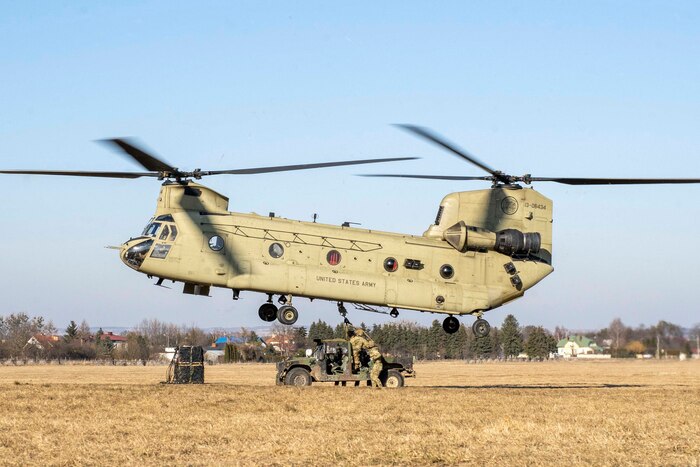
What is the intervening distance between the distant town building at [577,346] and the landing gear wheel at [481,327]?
14182 centimetres

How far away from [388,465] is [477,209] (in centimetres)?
1680

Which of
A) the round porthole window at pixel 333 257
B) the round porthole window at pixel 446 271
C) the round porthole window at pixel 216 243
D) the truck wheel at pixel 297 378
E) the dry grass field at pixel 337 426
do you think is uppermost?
the round porthole window at pixel 216 243

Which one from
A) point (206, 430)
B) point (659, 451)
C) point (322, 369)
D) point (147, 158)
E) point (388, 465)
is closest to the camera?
point (388, 465)

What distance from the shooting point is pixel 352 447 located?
1706 cm

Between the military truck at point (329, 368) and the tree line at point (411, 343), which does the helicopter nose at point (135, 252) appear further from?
the tree line at point (411, 343)

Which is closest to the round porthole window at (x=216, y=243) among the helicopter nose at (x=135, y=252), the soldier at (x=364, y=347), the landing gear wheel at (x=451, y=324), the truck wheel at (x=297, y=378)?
the helicopter nose at (x=135, y=252)

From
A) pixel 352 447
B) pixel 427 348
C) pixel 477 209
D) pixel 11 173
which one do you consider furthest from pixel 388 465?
pixel 427 348

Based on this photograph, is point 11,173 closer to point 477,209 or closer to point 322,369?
point 322,369

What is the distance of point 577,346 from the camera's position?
17788 centimetres

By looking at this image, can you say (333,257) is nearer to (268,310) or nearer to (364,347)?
(268,310)

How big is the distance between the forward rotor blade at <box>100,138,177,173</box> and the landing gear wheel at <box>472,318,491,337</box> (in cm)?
1083

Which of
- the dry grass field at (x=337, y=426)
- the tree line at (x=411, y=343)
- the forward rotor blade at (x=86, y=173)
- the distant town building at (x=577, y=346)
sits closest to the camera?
the dry grass field at (x=337, y=426)

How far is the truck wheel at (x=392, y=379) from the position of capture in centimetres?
3064

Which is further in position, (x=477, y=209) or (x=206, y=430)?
(x=477, y=209)
